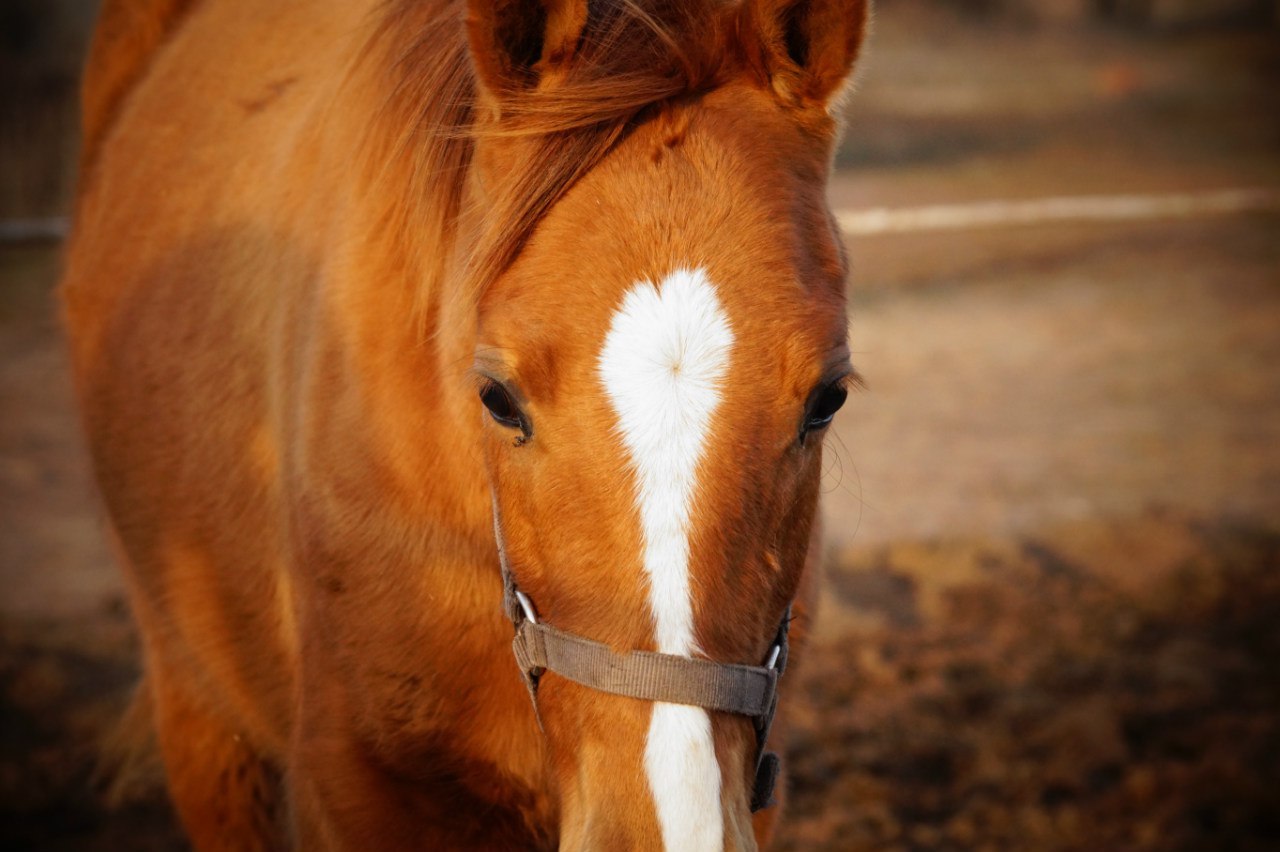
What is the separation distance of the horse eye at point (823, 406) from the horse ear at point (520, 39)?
60 cm

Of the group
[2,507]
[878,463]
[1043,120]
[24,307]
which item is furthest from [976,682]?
[1043,120]

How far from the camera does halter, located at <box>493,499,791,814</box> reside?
Result: 136cm

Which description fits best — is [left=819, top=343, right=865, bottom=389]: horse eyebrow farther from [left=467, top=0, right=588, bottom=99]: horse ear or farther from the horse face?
[left=467, top=0, right=588, bottom=99]: horse ear

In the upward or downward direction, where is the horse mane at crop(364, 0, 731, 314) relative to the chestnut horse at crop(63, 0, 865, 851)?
upward

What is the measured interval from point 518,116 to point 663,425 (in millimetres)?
543

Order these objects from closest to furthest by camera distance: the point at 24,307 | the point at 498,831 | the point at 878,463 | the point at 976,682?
the point at 498,831 → the point at 976,682 → the point at 878,463 → the point at 24,307

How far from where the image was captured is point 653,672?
53.7 inches

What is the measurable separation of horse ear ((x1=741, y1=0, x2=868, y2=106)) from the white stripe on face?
494 millimetres

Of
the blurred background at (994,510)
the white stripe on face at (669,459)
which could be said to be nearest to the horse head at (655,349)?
the white stripe on face at (669,459)

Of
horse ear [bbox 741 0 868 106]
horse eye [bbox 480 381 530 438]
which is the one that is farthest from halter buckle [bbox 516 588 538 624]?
horse ear [bbox 741 0 868 106]

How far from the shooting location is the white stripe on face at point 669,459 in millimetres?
1349

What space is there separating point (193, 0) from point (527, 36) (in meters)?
2.19

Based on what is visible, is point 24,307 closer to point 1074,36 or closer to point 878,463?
point 878,463

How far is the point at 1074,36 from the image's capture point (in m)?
13.0
